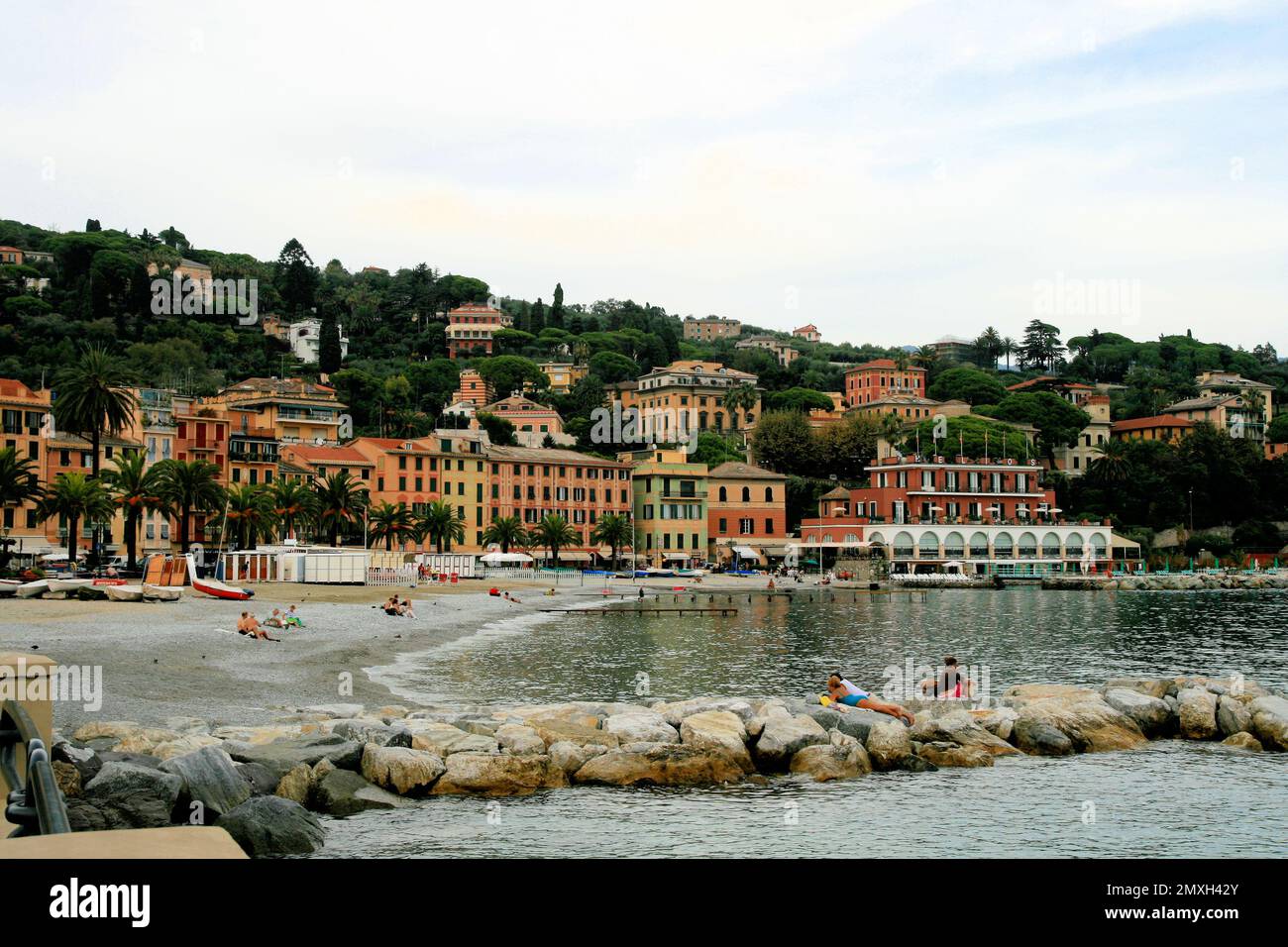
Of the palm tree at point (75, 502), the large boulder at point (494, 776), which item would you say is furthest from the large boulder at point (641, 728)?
the palm tree at point (75, 502)

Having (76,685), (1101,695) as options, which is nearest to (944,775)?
(1101,695)

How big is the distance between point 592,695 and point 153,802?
17.4 m

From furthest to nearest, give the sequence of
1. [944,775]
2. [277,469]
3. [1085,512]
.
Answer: [1085,512] < [277,469] < [944,775]

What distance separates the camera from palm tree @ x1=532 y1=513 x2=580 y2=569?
104938 mm

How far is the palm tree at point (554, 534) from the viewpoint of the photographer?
344 ft

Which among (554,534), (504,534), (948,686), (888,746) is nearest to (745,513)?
(554,534)

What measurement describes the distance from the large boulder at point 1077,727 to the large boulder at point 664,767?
6.60 m

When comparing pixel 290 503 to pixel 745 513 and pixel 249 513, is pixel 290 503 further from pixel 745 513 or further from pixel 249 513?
pixel 745 513

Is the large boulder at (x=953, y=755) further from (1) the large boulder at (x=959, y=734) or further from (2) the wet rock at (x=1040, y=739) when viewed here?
(2) the wet rock at (x=1040, y=739)

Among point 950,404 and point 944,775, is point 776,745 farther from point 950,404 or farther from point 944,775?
point 950,404

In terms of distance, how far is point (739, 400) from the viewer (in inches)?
6639

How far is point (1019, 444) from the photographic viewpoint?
5571 inches

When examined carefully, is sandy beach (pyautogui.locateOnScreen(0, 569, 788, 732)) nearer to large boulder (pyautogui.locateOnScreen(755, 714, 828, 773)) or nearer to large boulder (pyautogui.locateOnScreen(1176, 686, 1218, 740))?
large boulder (pyautogui.locateOnScreen(755, 714, 828, 773))

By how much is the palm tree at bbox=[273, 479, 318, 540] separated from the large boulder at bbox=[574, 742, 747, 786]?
2486 inches
